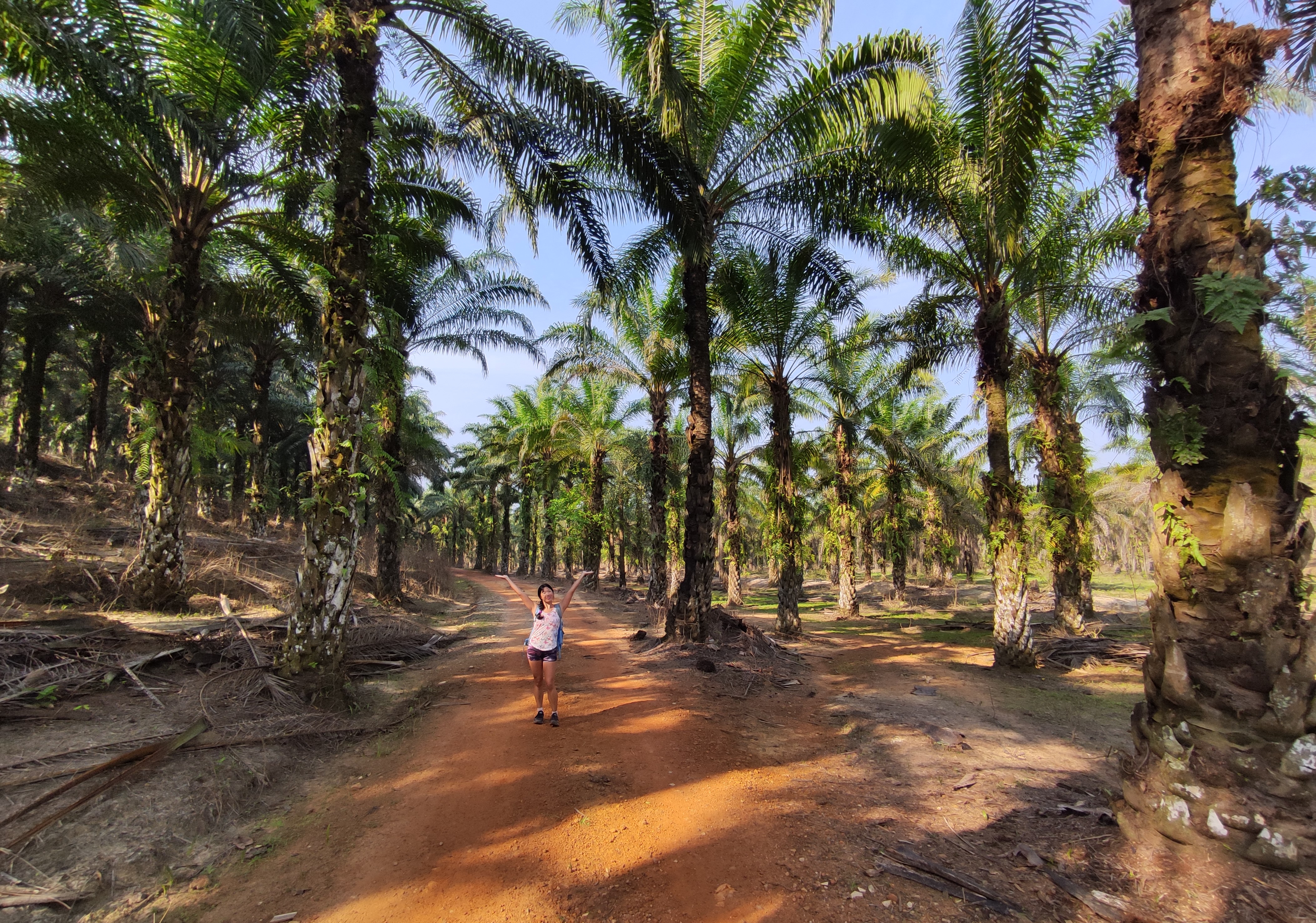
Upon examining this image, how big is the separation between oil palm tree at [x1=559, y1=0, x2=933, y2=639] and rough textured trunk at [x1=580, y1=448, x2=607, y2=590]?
12.3m

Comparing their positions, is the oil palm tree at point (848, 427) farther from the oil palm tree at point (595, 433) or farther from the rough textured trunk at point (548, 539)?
the rough textured trunk at point (548, 539)

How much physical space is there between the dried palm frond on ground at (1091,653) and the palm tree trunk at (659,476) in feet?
32.4

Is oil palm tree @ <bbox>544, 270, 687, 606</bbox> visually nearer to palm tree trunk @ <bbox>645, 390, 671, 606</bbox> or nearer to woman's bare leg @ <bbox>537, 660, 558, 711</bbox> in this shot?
palm tree trunk @ <bbox>645, 390, 671, 606</bbox>

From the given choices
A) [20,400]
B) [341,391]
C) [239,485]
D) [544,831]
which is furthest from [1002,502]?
[239,485]

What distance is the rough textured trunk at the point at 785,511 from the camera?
14047 mm

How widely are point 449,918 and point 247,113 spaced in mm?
10093

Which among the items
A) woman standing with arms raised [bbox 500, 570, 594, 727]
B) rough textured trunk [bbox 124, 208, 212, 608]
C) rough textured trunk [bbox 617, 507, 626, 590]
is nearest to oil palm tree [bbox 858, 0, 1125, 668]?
woman standing with arms raised [bbox 500, 570, 594, 727]

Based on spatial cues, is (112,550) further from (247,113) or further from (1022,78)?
(1022,78)

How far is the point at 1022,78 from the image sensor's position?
17.4 feet

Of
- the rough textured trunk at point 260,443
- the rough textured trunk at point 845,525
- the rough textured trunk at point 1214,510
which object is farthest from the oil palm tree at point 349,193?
the rough textured trunk at point 845,525

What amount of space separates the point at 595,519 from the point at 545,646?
16.4 meters

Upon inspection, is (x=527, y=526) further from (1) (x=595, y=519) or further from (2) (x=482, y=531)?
(1) (x=595, y=519)

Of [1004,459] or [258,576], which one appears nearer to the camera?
[1004,459]

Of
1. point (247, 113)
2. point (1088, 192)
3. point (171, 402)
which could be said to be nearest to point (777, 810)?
point (171, 402)
